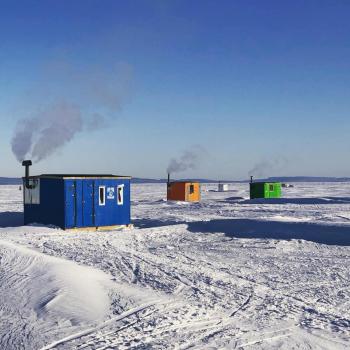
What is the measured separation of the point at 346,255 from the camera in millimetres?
14234

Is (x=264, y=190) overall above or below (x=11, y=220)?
above

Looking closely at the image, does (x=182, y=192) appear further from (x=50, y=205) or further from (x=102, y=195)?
(x=50, y=205)

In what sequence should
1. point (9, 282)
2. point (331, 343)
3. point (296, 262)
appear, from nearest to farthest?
point (331, 343)
point (9, 282)
point (296, 262)

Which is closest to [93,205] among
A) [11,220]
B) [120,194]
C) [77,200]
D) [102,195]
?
[102,195]

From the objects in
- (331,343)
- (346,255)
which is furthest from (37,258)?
(346,255)

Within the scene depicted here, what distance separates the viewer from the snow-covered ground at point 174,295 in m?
6.73

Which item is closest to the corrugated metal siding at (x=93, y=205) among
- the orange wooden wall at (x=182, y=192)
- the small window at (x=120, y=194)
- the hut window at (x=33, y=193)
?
the small window at (x=120, y=194)

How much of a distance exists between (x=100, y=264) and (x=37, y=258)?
160 cm

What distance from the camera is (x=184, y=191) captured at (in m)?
43.0

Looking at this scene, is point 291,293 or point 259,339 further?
point 291,293

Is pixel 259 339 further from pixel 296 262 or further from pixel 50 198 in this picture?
pixel 50 198

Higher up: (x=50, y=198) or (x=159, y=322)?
(x=50, y=198)

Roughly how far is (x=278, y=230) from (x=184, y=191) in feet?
76.0

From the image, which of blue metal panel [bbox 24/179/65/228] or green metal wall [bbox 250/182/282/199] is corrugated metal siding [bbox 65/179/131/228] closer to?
blue metal panel [bbox 24/179/65/228]
